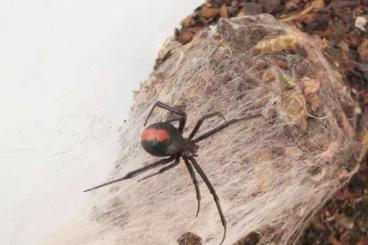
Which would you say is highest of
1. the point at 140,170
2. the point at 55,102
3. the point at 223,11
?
the point at 55,102

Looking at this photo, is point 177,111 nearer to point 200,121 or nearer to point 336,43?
point 200,121

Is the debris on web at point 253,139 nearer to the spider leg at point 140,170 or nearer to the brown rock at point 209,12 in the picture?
the spider leg at point 140,170

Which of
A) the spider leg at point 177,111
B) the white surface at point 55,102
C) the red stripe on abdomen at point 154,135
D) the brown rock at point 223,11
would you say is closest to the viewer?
the red stripe on abdomen at point 154,135

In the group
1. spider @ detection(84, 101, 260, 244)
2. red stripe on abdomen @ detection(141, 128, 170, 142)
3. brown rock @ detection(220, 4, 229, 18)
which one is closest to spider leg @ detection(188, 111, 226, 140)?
spider @ detection(84, 101, 260, 244)

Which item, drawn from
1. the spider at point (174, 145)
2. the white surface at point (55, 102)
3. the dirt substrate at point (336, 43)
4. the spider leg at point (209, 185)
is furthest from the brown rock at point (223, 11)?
the spider leg at point (209, 185)

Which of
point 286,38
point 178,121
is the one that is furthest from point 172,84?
point 286,38

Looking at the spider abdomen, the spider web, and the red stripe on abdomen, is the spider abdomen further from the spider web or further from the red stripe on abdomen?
the spider web

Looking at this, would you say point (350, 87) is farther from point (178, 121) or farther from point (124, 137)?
point (124, 137)

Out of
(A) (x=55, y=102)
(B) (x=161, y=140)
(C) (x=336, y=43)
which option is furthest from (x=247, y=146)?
(A) (x=55, y=102)

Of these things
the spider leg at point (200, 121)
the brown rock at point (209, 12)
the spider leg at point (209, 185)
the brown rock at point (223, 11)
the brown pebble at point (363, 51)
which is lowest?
the brown pebble at point (363, 51)
